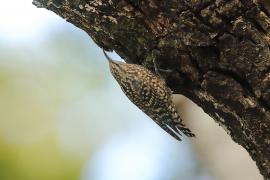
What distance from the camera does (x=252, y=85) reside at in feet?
6.57

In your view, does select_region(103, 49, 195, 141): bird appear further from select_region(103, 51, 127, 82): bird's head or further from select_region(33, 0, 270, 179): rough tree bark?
select_region(33, 0, 270, 179): rough tree bark

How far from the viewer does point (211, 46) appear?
205 centimetres

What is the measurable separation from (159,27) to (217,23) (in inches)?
9.2

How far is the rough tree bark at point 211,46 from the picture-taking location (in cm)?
199

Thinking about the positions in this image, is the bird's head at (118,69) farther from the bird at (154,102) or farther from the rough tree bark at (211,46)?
the rough tree bark at (211,46)

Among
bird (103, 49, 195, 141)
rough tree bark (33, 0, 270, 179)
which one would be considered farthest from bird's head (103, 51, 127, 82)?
rough tree bark (33, 0, 270, 179)

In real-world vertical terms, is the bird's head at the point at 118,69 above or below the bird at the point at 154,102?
above

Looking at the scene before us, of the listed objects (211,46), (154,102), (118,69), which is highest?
(211,46)

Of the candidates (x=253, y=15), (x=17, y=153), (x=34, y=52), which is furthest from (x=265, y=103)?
(x=34, y=52)

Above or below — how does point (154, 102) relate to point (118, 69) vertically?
below

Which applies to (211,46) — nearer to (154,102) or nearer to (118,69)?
(154,102)

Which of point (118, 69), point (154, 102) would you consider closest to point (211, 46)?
point (154, 102)

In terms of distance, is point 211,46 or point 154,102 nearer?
point 211,46

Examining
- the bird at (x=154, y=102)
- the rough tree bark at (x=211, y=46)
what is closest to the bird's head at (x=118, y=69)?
the bird at (x=154, y=102)
